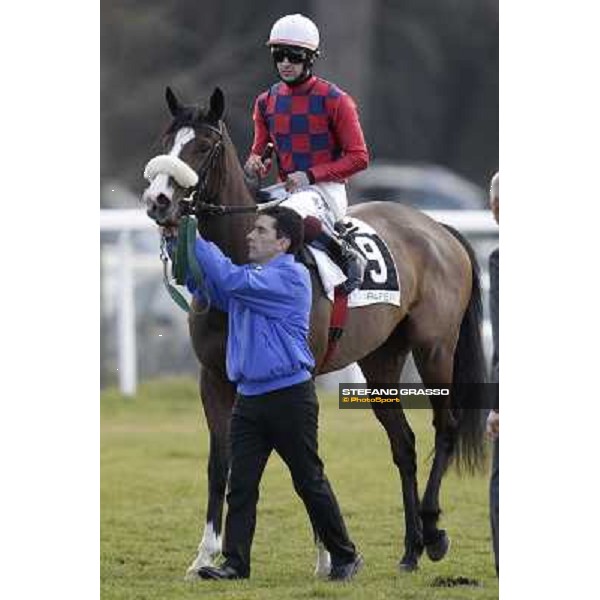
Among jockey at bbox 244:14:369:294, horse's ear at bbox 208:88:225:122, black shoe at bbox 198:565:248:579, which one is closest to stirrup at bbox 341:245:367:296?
jockey at bbox 244:14:369:294

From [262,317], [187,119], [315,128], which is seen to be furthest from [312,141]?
[262,317]

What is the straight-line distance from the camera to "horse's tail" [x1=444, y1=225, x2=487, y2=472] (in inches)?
306

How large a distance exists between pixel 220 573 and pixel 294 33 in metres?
2.08

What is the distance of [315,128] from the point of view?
7.14 meters

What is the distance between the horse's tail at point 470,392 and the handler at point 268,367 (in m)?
1.38

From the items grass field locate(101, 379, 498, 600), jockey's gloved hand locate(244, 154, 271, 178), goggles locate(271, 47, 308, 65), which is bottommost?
grass field locate(101, 379, 498, 600)

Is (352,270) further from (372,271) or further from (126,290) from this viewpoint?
(126,290)

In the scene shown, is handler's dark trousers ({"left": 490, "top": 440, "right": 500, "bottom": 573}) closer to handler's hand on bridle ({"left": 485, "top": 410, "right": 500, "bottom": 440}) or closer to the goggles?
handler's hand on bridle ({"left": 485, "top": 410, "right": 500, "bottom": 440})

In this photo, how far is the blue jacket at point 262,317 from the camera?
6281 millimetres

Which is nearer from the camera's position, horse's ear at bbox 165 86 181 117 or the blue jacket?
the blue jacket
